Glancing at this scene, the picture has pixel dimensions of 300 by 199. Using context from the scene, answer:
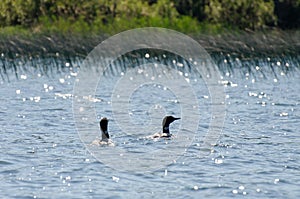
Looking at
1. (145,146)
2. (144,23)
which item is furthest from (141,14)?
(145,146)

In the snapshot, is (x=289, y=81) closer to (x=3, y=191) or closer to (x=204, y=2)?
(x=3, y=191)

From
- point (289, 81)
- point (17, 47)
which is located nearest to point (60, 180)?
point (289, 81)

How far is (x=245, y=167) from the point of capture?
17.5 m

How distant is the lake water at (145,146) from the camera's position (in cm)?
1574

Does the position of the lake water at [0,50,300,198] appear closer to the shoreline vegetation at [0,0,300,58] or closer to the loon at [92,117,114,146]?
the loon at [92,117,114,146]

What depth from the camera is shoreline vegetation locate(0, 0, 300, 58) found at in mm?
40625

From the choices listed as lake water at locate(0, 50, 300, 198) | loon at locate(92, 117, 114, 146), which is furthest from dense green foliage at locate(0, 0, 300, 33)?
loon at locate(92, 117, 114, 146)

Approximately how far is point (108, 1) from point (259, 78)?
72.5ft

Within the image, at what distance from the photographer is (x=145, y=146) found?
64.7ft

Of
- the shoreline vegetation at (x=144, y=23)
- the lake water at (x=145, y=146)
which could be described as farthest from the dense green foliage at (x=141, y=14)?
the lake water at (x=145, y=146)

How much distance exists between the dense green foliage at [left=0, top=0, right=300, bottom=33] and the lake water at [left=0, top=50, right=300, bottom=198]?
16.6 metres

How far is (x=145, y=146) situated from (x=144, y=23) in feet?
110

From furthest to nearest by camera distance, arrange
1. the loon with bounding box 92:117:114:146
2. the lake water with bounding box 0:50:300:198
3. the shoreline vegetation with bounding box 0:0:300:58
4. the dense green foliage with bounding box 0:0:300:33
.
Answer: the dense green foliage with bounding box 0:0:300:33
the shoreline vegetation with bounding box 0:0:300:58
the loon with bounding box 92:117:114:146
the lake water with bounding box 0:50:300:198

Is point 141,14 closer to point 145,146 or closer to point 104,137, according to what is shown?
point 104,137
